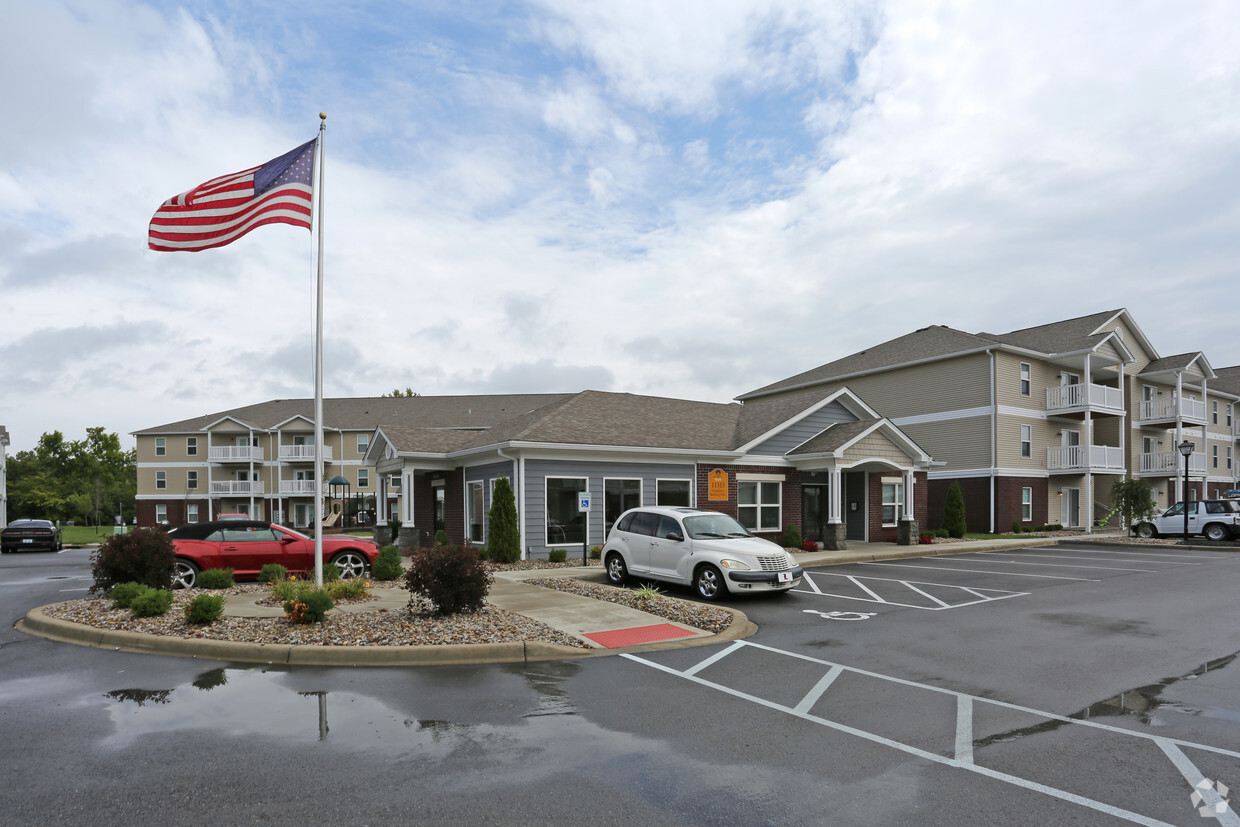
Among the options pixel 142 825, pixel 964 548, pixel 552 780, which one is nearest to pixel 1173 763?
pixel 552 780

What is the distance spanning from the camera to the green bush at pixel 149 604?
10195 millimetres

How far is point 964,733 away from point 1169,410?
137 ft

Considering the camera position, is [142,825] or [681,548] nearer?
[142,825]

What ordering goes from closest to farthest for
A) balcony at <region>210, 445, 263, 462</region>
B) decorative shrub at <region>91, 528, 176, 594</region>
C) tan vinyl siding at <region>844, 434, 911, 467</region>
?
Answer: decorative shrub at <region>91, 528, 176, 594</region> < tan vinyl siding at <region>844, 434, 911, 467</region> < balcony at <region>210, 445, 263, 462</region>

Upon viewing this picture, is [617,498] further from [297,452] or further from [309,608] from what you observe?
[297,452]

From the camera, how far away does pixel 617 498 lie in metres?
22.2

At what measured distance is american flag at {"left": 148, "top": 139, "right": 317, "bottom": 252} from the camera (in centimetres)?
1165

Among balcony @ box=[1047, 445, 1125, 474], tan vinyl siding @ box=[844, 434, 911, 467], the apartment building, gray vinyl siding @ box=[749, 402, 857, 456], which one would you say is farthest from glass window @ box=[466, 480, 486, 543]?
balcony @ box=[1047, 445, 1125, 474]

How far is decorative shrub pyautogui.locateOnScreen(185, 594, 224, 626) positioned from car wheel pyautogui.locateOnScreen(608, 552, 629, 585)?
7.65 m

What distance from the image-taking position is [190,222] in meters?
11.7

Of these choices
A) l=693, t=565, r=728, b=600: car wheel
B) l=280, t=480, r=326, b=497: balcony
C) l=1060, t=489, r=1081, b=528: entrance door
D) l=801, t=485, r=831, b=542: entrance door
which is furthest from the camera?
l=280, t=480, r=326, b=497: balcony

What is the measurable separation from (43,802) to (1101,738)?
7.24 meters

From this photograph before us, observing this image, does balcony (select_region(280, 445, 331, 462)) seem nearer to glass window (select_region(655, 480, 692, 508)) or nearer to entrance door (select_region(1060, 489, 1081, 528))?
glass window (select_region(655, 480, 692, 508))

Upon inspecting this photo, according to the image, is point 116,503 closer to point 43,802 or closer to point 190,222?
point 190,222
